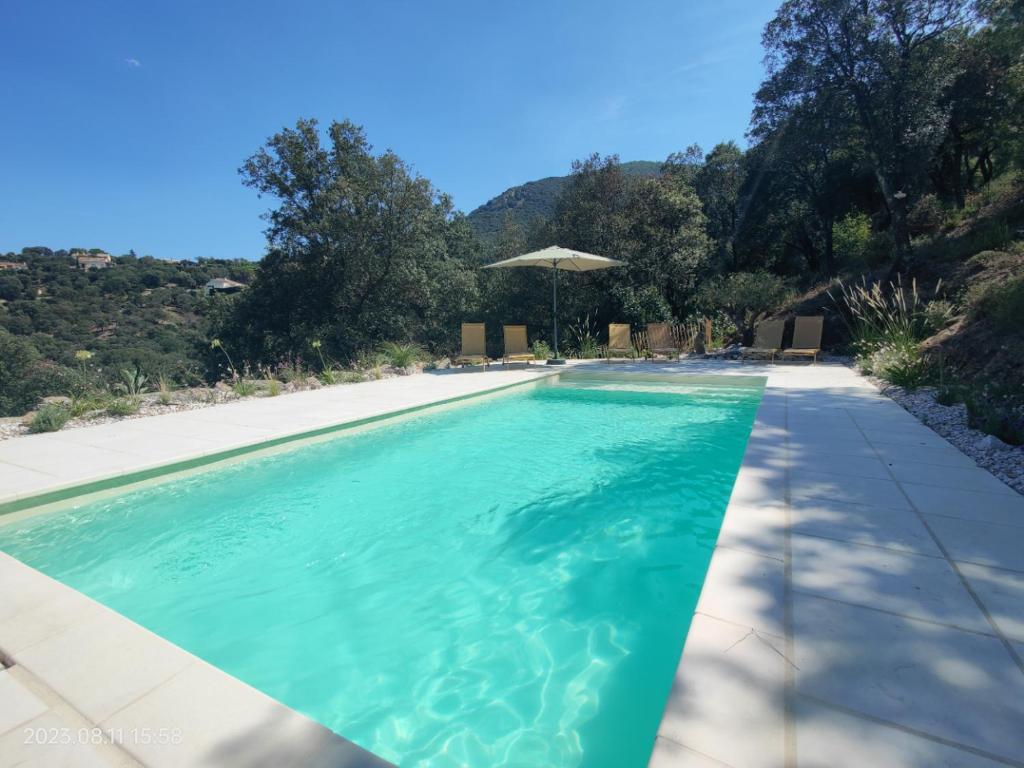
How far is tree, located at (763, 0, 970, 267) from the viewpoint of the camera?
9688mm

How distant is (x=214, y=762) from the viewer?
120 centimetres

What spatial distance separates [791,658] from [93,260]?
36715 millimetres

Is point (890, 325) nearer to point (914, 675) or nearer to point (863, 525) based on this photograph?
point (863, 525)

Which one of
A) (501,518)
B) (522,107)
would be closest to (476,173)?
(522,107)

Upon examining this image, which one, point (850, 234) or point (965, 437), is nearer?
point (965, 437)

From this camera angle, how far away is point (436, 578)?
2670mm

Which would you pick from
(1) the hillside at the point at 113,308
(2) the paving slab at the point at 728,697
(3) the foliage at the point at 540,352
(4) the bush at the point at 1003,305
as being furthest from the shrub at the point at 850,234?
(1) the hillside at the point at 113,308

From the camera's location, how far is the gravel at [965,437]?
2.99 meters

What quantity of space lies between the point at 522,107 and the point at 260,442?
13.8 meters

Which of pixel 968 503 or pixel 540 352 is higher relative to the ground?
pixel 540 352

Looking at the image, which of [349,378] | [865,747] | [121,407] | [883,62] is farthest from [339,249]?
[865,747]

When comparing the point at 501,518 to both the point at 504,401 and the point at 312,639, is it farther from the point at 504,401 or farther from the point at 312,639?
the point at 504,401

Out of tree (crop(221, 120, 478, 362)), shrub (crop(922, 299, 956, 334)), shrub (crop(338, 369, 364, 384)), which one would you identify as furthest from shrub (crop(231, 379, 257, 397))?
shrub (crop(922, 299, 956, 334))

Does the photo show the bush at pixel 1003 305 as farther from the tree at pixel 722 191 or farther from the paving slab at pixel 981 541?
the tree at pixel 722 191
